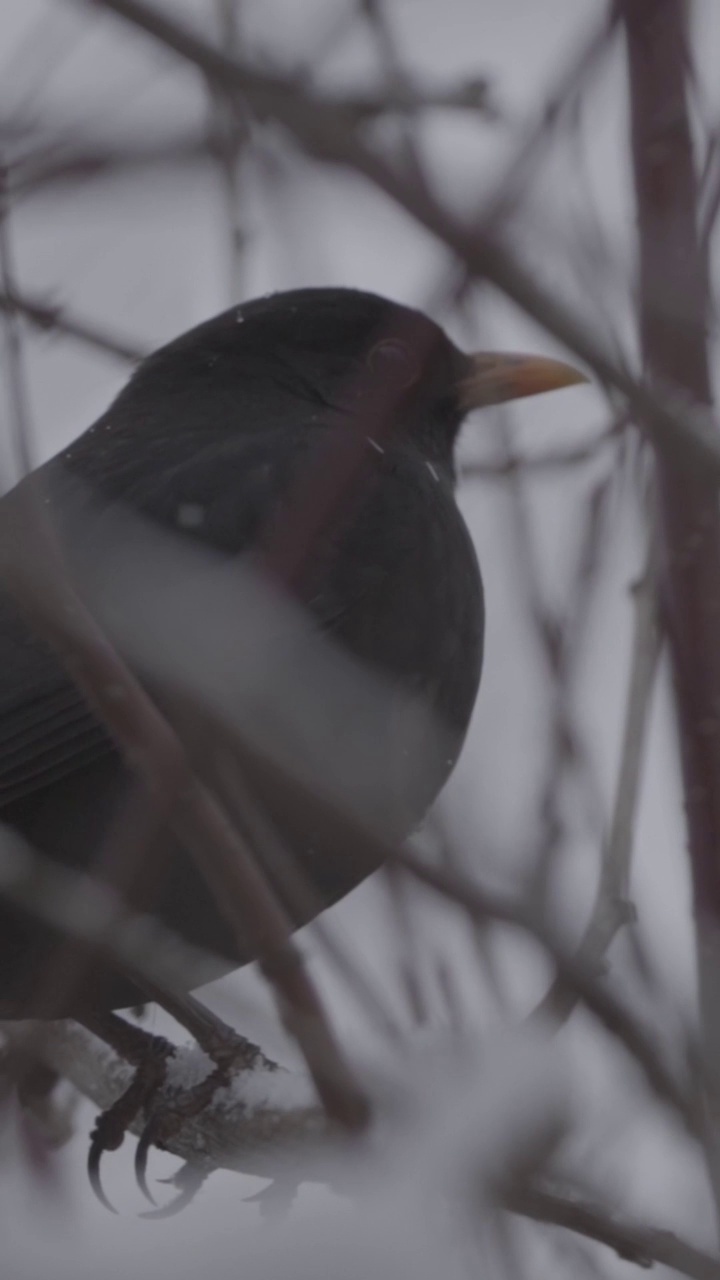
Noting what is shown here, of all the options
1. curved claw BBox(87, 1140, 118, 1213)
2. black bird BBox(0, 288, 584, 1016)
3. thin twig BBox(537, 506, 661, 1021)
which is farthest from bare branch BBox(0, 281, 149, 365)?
curved claw BBox(87, 1140, 118, 1213)

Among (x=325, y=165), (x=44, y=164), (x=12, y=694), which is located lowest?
(x=12, y=694)

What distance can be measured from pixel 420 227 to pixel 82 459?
286cm

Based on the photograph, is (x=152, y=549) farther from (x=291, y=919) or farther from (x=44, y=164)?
(x=44, y=164)

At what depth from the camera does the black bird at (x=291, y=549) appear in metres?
3.60

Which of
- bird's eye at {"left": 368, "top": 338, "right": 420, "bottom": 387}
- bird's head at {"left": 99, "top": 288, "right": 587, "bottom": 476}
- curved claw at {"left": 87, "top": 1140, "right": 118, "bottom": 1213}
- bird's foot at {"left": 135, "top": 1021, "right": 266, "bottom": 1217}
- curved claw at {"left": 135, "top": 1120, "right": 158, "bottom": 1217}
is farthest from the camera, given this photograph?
bird's head at {"left": 99, "top": 288, "right": 587, "bottom": 476}

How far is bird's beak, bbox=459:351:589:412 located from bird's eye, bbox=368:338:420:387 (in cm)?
26

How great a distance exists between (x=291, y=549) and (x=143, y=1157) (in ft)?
5.79

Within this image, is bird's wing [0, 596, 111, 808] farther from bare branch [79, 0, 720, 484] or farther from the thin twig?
bare branch [79, 0, 720, 484]

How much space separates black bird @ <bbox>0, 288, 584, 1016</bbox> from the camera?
11.8ft

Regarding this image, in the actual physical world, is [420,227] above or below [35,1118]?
above

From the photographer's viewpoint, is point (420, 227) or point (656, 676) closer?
point (420, 227)

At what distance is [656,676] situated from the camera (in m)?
2.93

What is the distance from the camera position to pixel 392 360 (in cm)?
469

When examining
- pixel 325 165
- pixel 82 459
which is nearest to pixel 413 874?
pixel 325 165
